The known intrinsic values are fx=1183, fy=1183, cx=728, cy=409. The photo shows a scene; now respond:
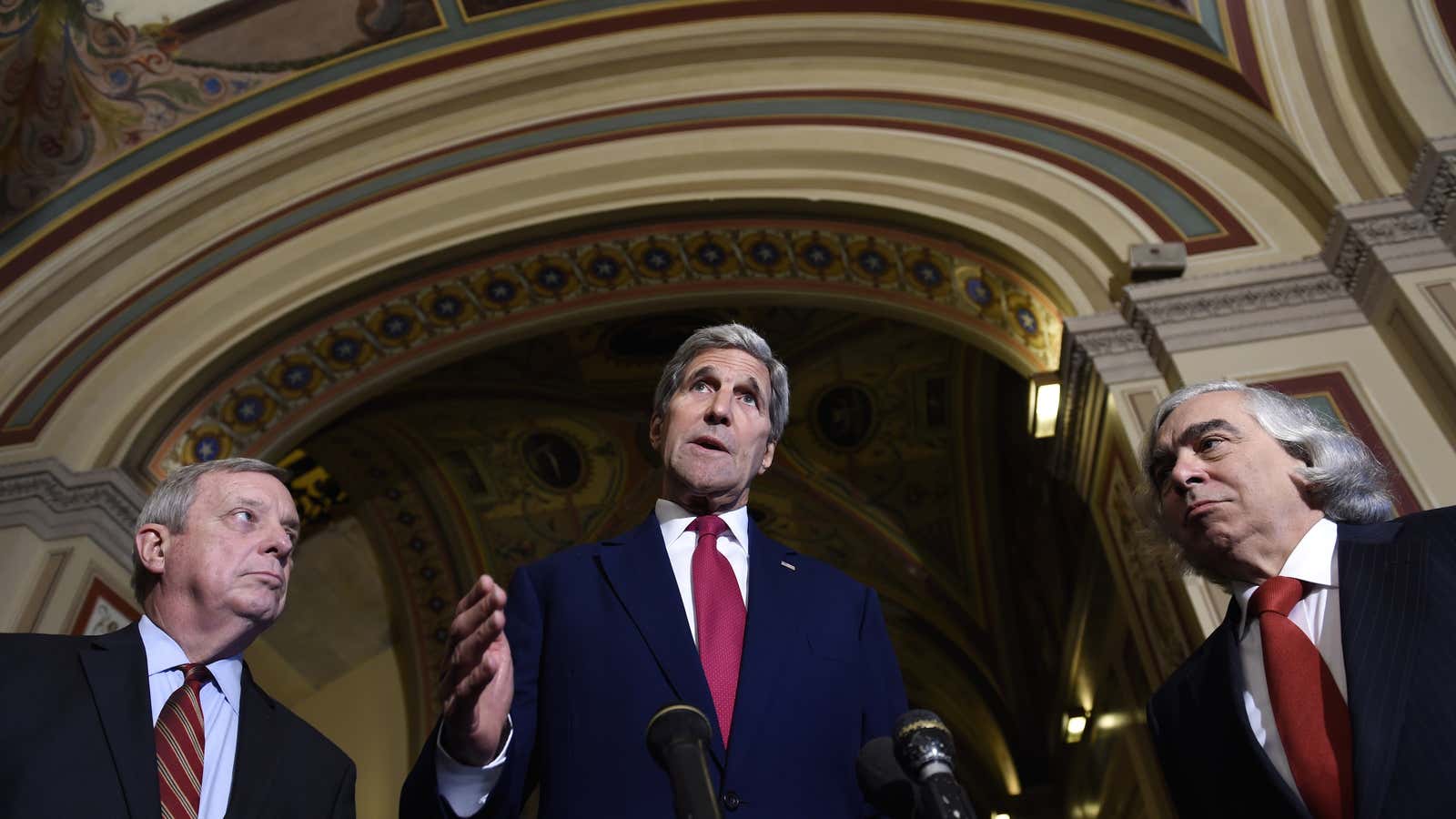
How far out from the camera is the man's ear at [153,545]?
220 cm

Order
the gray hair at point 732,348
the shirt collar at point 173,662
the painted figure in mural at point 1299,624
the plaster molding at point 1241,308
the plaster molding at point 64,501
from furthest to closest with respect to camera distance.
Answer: the plaster molding at point 64,501 → the plaster molding at point 1241,308 → the gray hair at point 732,348 → the shirt collar at point 173,662 → the painted figure in mural at point 1299,624

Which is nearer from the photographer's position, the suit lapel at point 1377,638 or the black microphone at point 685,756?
the black microphone at point 685,756

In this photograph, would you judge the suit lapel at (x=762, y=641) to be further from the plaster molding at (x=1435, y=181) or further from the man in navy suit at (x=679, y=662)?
the plaster molding at (x=1435, y=181)

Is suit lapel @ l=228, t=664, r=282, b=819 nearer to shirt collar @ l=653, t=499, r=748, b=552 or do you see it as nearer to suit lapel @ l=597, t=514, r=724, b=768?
suit lapel @ l=597, t=514, r=724, b=768

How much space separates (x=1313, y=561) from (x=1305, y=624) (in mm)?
114

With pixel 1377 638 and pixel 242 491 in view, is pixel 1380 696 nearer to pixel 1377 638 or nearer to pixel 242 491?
pixel 1377 638

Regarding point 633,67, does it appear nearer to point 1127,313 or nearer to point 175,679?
point 1127,313

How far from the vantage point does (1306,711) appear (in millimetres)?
1876

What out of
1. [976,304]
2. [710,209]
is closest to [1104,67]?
[976,304]

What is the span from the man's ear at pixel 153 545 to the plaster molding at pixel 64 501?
3581 millimetres

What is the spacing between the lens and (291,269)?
6.36m

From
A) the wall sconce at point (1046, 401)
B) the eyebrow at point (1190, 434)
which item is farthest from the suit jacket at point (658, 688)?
the wall sconce at point (1046, 401)

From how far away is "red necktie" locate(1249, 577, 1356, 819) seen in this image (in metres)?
1.82

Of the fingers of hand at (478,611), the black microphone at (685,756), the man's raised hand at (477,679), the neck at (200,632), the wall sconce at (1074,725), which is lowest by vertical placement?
the black microphone at (685,756)
